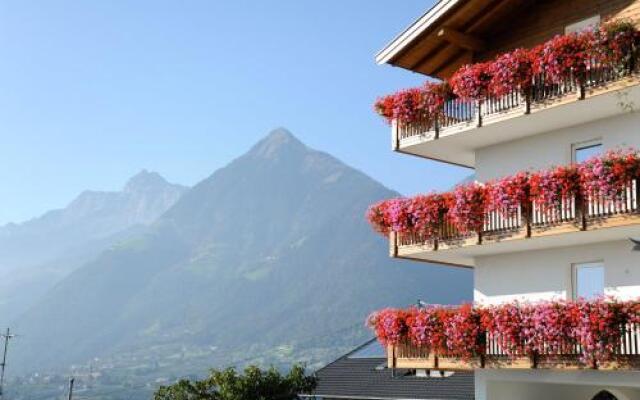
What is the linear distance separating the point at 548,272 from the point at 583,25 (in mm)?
6033

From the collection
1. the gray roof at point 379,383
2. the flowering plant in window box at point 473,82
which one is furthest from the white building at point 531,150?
the gray roof at point 379,383

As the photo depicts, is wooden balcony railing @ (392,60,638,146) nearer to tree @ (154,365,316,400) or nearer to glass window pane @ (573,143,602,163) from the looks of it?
glass window pane @ (573,143,602,163)

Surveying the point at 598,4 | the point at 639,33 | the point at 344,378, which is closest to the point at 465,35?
the point at 598,4

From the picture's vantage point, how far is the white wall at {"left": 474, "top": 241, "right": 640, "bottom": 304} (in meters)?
20.7

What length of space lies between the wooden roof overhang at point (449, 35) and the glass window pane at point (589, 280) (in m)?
7.02

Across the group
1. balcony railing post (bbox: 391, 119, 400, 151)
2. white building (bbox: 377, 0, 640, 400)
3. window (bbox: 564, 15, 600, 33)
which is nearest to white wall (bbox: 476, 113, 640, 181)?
white building (bbox: 377, 0, 640, 400)

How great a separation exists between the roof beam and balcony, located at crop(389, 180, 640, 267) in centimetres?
499

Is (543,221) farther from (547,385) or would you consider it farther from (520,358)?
(547,385)

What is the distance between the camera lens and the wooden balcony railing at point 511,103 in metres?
20.7

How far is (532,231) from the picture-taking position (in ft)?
71.3

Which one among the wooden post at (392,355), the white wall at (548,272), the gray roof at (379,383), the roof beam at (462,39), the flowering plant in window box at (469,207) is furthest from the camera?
the gray roof at (379,383)

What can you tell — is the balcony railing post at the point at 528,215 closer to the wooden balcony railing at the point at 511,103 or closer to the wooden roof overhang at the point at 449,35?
the wooden balcony railing at the point at 511,103

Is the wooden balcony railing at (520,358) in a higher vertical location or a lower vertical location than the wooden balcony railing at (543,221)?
lower

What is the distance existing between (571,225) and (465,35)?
7.06 meters
